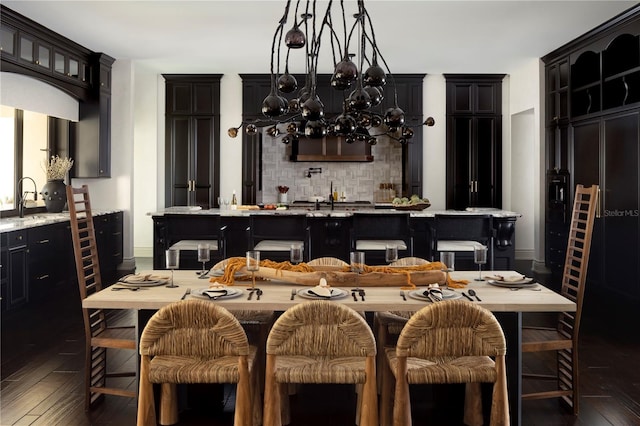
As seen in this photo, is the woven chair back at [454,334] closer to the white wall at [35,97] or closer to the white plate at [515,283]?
the white plate at [515,283]

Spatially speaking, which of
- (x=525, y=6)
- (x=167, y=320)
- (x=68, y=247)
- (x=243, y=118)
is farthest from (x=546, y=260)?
(x=167, y=320)

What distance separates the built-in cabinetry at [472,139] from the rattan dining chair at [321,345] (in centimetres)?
716

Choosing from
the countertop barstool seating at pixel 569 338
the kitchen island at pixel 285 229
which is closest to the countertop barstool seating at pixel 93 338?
the countertop barstool seating at pixel 569 338

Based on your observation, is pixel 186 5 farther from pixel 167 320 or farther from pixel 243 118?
pixel 167 320

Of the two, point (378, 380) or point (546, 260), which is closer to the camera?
point (378, 380)

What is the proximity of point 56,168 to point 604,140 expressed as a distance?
20.7 ft

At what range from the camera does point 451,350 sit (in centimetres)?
223

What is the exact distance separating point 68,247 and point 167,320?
4.55 meters

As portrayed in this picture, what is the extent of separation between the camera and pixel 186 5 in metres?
5.64

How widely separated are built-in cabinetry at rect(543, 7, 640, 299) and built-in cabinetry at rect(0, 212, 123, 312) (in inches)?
226

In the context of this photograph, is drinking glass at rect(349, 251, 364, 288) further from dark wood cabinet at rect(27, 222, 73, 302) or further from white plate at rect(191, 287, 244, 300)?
dark wood cabinet at rect(27, 222, 73, 302)

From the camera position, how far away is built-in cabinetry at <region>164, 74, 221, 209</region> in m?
9.12

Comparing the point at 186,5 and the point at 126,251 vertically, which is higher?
the point at 186,5

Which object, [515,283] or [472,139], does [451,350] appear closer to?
[515,283]
